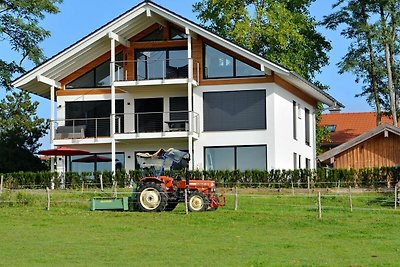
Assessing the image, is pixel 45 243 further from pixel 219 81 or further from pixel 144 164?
pixel 219 81

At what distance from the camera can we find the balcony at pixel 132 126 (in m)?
37.6

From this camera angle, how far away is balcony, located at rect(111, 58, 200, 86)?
37656 millimetres

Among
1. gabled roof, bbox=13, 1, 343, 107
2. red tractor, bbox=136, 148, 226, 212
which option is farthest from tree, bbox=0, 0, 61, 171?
red tractor, bbox=136, 148, 226, 212

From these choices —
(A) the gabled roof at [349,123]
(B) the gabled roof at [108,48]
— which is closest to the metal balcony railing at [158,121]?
(B) the gabled roof at [108,48]

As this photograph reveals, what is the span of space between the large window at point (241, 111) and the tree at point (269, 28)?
9.63 m

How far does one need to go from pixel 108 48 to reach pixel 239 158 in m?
8.07

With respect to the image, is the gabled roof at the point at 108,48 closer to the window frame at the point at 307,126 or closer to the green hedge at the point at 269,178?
the window frame at the point at 307,126

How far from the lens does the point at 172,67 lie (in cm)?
3875

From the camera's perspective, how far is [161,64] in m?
38.8

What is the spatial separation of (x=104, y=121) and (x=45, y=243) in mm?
18843

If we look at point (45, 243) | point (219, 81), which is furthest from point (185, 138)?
point (45, 243)

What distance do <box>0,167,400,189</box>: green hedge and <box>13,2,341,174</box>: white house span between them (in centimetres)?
183

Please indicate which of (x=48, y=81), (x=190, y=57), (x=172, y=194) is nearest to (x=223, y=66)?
(x=190, y=57)

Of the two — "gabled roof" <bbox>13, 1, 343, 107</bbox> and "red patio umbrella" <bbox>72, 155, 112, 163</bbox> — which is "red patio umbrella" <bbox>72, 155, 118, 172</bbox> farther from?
"gabled roof" <bbox>13, 1, 343, 107</bbox>
